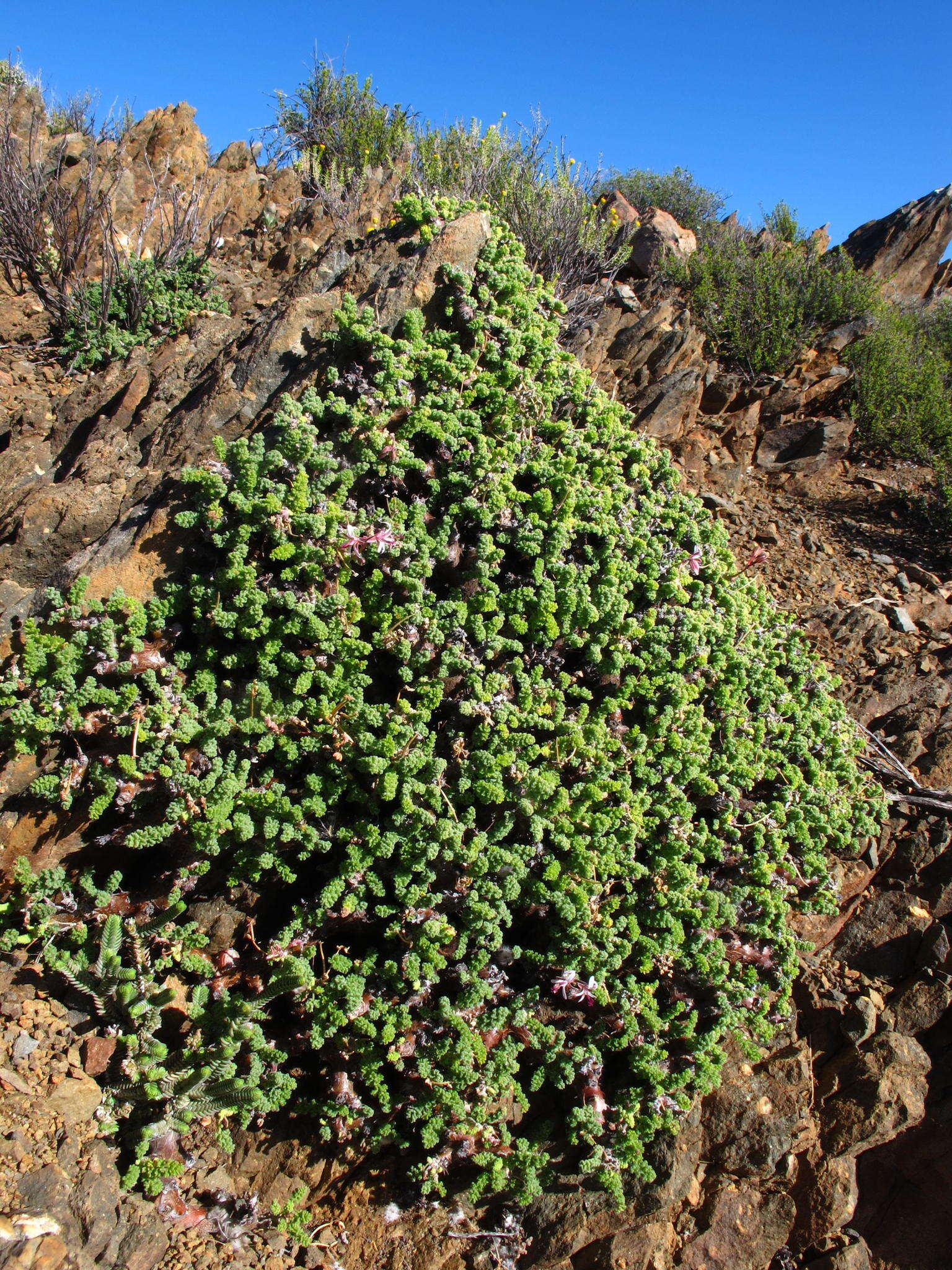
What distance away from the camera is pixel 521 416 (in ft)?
12.4

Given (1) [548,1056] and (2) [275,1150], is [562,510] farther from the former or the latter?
(2) [275,1150]

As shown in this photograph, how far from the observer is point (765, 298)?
25.9 ft

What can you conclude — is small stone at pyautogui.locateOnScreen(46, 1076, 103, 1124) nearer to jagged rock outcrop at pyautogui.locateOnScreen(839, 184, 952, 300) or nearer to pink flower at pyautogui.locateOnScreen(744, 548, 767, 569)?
pink flower at pyautogui.locateOnScreen(744, 548, 767, 569)

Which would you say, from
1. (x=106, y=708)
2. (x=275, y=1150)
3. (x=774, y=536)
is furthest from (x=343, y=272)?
(x=275, y=1150)

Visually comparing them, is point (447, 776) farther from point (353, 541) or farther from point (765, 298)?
point (765, 298)

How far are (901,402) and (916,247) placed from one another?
974 cm

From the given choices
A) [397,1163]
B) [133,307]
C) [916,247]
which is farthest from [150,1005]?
[916,247]

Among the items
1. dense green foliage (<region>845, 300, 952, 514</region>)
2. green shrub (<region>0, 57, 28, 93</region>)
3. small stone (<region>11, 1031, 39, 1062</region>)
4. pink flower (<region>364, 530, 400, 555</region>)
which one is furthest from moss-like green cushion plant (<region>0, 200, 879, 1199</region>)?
green shrub (<region>0, 57, 28, 93</region>)

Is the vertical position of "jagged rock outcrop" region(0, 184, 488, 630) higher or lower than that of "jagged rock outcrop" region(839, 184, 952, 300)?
lower

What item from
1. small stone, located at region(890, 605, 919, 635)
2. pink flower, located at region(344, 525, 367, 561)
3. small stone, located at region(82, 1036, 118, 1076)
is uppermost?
small stone, located at region(890, 605, 919, 635)

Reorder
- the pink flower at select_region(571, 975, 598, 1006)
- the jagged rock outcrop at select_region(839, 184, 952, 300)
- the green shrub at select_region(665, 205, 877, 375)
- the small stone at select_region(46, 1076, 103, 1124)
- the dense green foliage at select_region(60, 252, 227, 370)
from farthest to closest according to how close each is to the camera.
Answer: the jagged rock outcrop at select_region(839, 184, 952, 300), the green shrub at select_region(665, 205, 877, 375), the dense green foliage at select_region(60, 252, 227, 370), the pink flower at select_region(571, 975, 598, 1006), the small stone at select_region(46, 1076, 103, 1124)

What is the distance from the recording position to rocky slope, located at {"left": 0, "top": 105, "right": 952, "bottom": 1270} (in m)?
2.59

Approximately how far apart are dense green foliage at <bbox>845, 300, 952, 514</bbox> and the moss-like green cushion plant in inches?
179

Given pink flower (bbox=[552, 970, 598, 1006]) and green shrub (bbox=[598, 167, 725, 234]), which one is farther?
green shrub (bbox=[598, 167, 725, 234])
